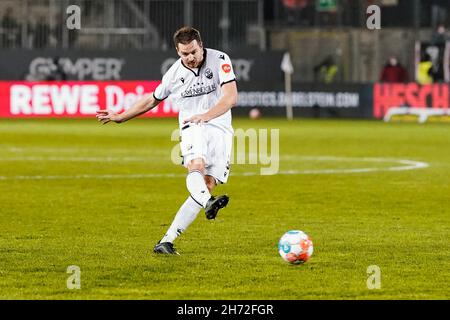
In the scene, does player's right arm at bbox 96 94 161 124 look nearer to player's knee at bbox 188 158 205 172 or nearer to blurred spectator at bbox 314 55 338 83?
player's knee at bbox 188 158 205 172

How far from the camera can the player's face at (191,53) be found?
12.2m

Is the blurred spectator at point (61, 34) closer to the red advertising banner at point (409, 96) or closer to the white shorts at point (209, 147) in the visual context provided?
the red advertising banner at point (409, 96)

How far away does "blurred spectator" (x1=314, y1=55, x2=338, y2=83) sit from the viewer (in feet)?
164

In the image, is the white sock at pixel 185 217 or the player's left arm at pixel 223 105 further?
the white sock at pixel 185 217

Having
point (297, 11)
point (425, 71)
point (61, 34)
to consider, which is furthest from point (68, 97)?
point (425, 71)

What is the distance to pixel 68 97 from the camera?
46094 mm

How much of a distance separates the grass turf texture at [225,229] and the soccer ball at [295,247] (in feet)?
0.40

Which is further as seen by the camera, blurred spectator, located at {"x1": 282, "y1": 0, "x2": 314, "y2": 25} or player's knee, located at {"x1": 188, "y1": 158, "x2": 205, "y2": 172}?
blurred spectator, located at {"x1": 282, "y1": 0, "x2": 314, "y2": 25}

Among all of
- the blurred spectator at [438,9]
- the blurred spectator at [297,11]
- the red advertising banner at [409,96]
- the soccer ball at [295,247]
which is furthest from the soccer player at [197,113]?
the blurred spectator at [438,9]

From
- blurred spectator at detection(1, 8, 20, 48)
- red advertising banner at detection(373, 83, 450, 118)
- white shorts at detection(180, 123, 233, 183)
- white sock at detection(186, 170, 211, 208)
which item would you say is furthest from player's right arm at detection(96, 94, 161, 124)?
blurred spectator at detection(1, 8, 20, 48)

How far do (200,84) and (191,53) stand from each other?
19.6 inches

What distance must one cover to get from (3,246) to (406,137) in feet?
77.4

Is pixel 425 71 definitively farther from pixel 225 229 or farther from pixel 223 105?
pixel 223 105

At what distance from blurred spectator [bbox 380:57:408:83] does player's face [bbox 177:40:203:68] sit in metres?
36.4
